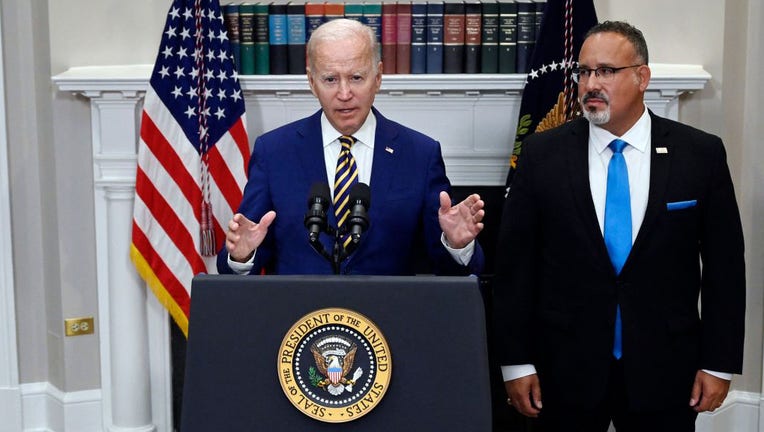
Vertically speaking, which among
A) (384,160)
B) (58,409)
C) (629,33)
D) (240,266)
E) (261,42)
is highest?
(261,42)

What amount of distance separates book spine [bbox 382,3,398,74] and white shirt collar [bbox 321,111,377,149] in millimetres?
1408

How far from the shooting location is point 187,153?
147 inches

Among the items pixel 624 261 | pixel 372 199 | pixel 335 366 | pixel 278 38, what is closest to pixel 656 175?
pixel 624 261

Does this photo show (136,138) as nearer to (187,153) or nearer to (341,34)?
(187,153)

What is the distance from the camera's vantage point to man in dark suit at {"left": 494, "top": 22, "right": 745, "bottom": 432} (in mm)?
2484

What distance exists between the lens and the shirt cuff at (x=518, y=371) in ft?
8.61

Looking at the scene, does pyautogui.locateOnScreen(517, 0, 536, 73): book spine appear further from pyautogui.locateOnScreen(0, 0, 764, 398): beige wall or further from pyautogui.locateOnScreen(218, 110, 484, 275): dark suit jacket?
pyautogui.locateOnScreen(218, 110, 484, 275): dark suit jacket

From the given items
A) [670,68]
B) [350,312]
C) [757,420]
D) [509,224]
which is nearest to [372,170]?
[509,224]

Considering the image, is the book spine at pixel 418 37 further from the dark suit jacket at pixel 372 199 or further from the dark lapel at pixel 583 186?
the dark suit jacket at pixel 372 199

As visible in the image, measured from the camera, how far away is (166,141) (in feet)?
12.2

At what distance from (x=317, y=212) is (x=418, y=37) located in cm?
208

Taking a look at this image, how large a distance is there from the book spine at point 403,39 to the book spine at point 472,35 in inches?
8.5

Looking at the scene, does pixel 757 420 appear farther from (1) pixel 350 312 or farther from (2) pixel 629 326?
(1) pixel 350 312

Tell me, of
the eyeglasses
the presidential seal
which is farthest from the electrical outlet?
the presidential seal
